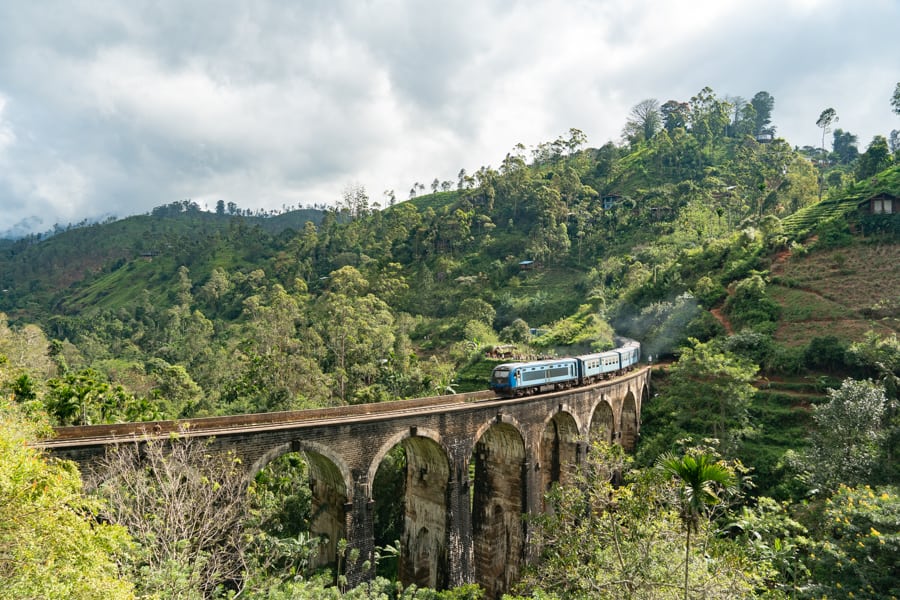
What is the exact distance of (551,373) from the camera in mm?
25391

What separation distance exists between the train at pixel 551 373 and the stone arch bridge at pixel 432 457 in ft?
3.82

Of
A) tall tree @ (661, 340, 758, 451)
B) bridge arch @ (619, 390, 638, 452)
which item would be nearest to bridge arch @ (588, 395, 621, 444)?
bridge arch @ (619, 390, 638, 452)

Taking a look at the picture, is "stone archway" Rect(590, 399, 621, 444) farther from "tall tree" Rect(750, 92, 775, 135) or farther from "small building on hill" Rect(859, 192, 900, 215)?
"tall tree" Rect(750, 92, 775, 135)

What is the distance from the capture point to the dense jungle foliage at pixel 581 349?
10.1 m

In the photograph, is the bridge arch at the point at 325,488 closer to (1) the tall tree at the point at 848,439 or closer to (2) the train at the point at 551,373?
(2) the train at the point at 551,373

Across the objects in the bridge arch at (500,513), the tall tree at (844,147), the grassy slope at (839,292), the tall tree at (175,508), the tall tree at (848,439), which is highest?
the tall tree at (844,147)

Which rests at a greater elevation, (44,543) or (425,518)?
(44,543)

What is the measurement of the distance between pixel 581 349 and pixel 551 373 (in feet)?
74.2

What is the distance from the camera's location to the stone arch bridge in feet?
44.0

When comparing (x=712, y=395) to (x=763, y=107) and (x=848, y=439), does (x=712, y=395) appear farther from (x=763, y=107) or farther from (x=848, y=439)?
(x=763, y=107)

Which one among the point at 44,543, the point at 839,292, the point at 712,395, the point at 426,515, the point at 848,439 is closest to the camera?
the point at 44,543

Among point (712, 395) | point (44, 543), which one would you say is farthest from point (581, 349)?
point (44, 543)

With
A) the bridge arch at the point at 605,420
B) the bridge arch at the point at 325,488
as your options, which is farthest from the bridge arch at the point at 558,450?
the bridge arch at the point at 325,488

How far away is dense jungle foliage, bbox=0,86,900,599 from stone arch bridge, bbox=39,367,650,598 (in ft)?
5.67
